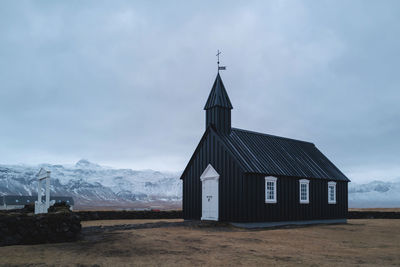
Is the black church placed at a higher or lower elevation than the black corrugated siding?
lower

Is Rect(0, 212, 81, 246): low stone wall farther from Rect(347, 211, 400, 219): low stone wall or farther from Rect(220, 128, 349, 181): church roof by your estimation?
Rect(347, 211, 400, 219): low stone wall

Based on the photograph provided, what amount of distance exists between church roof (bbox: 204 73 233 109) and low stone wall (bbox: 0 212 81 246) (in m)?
14.7

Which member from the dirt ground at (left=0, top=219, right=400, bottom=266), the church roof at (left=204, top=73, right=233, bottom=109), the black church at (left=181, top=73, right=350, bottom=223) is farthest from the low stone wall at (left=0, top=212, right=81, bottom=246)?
the church roof at (left=204, top=73, right=233, bottom=109)

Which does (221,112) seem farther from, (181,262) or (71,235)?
(181,262)

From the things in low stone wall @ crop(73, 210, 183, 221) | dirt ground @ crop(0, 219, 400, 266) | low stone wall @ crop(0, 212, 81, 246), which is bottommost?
low stone wall @ crop(73, 210, 183, 221)

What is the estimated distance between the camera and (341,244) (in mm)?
16922

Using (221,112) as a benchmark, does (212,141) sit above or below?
below

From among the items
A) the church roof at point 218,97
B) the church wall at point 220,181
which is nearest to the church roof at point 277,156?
the church wall at point 220,181

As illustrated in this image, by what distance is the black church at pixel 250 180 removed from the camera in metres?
24.8

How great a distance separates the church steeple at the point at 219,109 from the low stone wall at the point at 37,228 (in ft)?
46.3

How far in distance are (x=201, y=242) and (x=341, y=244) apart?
21.2ft

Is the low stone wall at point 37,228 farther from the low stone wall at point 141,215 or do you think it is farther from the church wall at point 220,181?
the low stone wall at point 141,215

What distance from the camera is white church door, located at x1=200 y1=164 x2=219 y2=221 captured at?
1027 inches

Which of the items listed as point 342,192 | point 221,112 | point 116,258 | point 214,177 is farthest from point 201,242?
point 342,192
